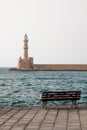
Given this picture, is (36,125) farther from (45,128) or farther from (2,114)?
(2,114)

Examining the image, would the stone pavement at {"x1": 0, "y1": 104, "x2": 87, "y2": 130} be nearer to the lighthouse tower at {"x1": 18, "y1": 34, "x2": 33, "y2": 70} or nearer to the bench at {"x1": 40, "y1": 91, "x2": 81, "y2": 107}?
the bench at {"x1": 40, "y1": 91, "x2": 81, "y2": 107}

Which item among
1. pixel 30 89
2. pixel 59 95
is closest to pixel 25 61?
pixel 30 89

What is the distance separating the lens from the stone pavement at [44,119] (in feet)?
29.7

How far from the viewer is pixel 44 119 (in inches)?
409

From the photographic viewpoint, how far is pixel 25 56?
335 ft

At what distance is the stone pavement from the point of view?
9.05m

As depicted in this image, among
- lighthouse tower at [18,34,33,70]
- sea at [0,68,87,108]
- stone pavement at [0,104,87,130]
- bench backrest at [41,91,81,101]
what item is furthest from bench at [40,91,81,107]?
lighthouse tower at [18,34,33,70]

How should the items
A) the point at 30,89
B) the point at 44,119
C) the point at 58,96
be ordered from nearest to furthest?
the point at 44,119 → the point at 58,96 → the point at 30,89

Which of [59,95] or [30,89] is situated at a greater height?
[59,95]

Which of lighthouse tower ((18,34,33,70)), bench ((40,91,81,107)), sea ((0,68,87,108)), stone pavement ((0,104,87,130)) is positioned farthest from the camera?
lighthouse tower ((18,34,33,70))

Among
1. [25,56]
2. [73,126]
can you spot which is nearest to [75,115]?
[73,126]

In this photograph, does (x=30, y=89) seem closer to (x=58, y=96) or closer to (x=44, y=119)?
(x=58, y=96)

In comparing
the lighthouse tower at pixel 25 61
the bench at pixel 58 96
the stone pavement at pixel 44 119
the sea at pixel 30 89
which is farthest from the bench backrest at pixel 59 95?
the lighthouse tower at pixel 25 61

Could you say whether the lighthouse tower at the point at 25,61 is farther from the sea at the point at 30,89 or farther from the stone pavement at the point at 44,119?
the stone pavement at the point at 44,119
